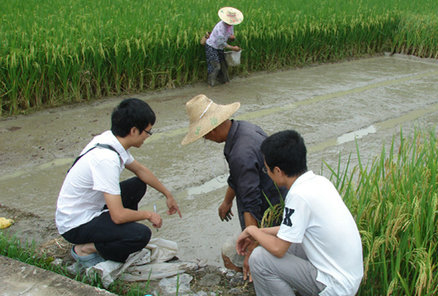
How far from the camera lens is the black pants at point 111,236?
9.09ft

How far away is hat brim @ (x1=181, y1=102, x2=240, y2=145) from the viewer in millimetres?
2807

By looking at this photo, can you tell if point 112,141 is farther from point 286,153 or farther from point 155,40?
point 155,40

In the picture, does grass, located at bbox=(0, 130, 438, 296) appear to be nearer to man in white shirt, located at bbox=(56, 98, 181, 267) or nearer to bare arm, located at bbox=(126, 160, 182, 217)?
man in white shirt, located at bbox=(56, 98, 181, 267)

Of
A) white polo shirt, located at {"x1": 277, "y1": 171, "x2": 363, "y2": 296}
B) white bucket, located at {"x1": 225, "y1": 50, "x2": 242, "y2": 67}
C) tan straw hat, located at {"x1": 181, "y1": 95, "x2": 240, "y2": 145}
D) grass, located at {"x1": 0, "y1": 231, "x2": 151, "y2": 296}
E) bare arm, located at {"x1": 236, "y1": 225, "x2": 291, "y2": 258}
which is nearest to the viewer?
white polo shirt, located at {"x1": 277, "y1": 171, "x2": 363, "y2": 296}

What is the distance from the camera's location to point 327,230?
221 cm

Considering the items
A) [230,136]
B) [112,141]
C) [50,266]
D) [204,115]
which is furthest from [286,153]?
[50,266]

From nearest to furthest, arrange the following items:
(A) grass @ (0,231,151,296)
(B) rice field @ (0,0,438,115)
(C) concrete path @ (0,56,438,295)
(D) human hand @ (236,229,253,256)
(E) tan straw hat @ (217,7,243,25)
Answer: (D) human hand @ (236,229,253,256) < (A) grass @ (0,231,151,296) < (C) concrete path @ (0,56,438,295) < (B) rice field @ (0,0,438,115) < (E) tan straw hat @ (217,7,243,25)

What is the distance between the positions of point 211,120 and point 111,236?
2.87 ft

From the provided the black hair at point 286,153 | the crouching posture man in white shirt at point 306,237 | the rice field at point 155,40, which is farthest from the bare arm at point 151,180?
the rice field at point 155,40

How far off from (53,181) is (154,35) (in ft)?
11.6

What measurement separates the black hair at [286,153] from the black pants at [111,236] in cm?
95

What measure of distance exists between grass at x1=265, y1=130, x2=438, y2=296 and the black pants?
0.76m

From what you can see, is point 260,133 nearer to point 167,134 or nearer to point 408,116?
point 167,134


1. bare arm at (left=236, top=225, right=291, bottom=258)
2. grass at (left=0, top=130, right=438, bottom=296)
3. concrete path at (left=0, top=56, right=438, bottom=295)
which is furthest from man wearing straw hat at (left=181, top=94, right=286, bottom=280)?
concrete path at (left=0, top=56, right=438, bottom=295)
